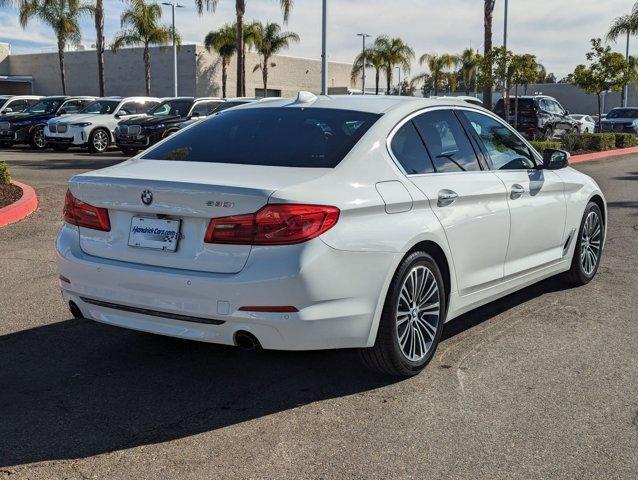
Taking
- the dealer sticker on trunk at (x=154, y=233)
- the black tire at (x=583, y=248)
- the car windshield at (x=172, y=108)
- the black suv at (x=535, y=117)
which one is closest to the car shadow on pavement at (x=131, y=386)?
the dealer sticker on trunk at (x=154, y=233)

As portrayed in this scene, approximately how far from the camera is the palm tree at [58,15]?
44.3 meters

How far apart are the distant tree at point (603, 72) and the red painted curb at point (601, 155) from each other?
2756mm

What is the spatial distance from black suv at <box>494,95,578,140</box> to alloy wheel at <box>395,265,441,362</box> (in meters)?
25.4

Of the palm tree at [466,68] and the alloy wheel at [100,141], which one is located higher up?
the palm tree at [466,68]

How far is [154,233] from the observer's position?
430 centimetres

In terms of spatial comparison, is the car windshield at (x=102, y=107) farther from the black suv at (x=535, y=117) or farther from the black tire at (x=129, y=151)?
the black suv at (x=535, y=117)

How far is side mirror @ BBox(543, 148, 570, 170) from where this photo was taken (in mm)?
6316

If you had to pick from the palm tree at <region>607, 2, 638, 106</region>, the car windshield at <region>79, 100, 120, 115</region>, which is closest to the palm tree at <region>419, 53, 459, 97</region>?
the palm tree at <region>607, 2, 638, 106</region>

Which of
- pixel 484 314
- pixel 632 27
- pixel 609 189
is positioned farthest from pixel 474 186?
pixel 632 27

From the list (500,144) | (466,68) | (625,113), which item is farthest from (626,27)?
(500,144)

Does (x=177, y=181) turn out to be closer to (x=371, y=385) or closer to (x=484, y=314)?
(x=371, y=385)

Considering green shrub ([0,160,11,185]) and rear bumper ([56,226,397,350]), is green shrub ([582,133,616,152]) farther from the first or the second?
rear bumper ([56,226,397,350])

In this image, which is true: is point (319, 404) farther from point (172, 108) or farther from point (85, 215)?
point (172, 108)

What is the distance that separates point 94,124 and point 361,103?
770 inches
